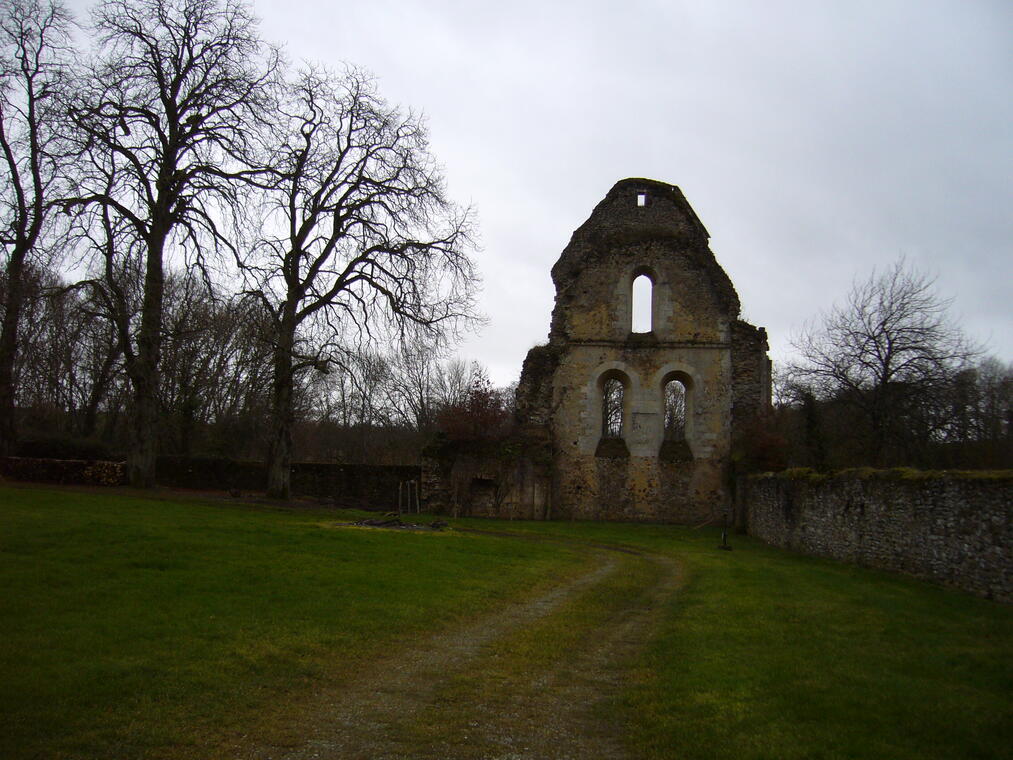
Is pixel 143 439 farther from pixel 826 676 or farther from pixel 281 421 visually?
pixel 826 676

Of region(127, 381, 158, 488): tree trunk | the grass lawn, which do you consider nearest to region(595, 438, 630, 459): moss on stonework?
the grass lawn

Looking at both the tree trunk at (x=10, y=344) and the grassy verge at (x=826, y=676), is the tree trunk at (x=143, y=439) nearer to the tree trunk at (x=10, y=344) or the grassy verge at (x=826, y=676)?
the tree trunk at (x=10, y=344)

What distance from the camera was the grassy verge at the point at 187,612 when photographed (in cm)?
514

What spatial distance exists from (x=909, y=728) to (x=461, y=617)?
5.19 metres

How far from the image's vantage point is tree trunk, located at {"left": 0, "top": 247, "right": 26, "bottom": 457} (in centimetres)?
2114

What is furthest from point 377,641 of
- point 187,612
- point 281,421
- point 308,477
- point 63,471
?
point 308,477

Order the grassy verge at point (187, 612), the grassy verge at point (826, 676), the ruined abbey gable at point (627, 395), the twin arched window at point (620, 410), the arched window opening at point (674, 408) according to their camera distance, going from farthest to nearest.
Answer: the arched window opening at point (674, 408) < the twin arched window at point (620, 410) < the ruined abbey gable at point (627, 395) < the grassy verge at point (187, 612) < the grassy verge at point (826, 676)

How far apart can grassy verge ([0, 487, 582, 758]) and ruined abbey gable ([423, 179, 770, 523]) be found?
11.8m

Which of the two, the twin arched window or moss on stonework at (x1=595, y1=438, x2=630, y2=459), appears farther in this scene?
the twin arched window

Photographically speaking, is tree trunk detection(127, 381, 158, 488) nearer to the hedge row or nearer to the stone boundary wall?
the hedge row

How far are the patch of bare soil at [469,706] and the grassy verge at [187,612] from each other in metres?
0.42

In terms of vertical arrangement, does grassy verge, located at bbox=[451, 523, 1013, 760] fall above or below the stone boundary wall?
below

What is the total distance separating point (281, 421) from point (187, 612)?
54.7ft

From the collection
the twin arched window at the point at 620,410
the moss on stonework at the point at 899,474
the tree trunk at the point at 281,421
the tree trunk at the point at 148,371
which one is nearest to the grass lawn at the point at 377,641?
the moss on stonework at the point at 899,474
